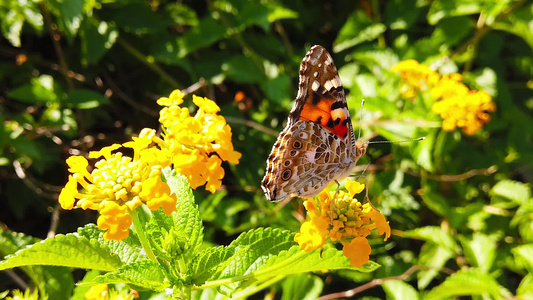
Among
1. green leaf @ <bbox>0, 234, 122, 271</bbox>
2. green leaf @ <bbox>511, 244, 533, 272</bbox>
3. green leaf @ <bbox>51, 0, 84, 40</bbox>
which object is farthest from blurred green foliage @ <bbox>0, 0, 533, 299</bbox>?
green leaf @ <bbox>0, 234, 122, 271</bbox>

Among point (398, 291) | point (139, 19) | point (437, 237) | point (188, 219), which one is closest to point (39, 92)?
point (139, 19)

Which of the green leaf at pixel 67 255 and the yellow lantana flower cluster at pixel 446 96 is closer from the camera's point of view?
the green leaf at pixel 67 255

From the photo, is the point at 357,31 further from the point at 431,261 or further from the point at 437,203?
the point at 431,261

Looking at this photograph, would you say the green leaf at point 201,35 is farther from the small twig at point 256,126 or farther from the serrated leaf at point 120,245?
the serrated leaf at point 120,245

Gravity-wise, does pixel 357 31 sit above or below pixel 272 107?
above

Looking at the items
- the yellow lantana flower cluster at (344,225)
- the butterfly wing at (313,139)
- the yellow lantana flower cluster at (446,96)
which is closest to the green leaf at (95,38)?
the butterfly wing at (313,139)
